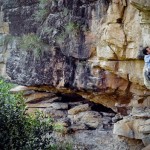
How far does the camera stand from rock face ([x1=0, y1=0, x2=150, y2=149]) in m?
8.17

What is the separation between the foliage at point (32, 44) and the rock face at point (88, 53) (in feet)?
0.29

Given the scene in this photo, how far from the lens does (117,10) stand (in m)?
8.07

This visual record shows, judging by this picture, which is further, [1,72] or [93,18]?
[1,72]

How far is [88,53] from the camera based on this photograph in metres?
9.20

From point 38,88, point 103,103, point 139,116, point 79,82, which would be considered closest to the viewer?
point 139,116

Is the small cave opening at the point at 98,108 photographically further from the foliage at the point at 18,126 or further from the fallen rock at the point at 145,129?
the foliage at the point at 18,126

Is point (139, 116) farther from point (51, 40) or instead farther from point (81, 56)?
point (51, 40)

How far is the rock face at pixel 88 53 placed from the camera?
322 inches

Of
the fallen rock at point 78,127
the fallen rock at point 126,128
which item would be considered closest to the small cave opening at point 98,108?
the fallen rock at point 78,127

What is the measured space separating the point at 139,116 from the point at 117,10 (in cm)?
271

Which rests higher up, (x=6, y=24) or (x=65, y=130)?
(x=6, y=24)

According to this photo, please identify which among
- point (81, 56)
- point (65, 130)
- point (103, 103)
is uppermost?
point (81, 56)

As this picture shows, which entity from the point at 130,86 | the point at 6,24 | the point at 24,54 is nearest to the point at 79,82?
the point at 130,86

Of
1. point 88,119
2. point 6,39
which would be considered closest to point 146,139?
point 88,119
